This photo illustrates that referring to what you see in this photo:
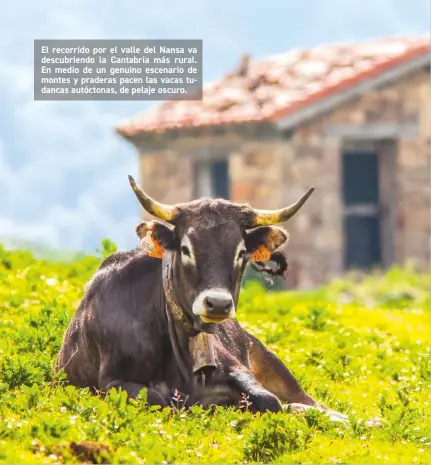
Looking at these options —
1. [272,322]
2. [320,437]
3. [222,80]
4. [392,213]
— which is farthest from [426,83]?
[320,437]

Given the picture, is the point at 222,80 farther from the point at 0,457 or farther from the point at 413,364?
the point at 0,457

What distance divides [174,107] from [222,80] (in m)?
1.82

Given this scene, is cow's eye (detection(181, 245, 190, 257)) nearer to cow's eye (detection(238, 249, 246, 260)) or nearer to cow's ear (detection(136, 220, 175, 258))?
cow's ear (detection(136, 220, 175, 258))

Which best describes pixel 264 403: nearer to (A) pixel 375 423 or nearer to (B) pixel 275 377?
(A) pixel 375 423

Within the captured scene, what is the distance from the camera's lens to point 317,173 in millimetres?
27766

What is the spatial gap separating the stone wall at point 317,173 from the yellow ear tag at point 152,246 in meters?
16.7

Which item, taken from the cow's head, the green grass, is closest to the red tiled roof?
the green grass

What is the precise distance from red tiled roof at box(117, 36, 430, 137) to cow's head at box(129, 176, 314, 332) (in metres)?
16.8

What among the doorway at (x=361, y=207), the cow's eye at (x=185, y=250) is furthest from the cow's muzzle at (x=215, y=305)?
the doorway at (x=361, y=207)

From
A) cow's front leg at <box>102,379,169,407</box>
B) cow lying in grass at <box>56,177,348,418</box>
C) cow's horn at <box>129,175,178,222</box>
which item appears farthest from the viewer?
cow's front leg at <box>102,379,169,407</box>

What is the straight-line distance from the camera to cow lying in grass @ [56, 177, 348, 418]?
32.8ft

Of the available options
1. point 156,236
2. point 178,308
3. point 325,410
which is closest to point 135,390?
point 178,308

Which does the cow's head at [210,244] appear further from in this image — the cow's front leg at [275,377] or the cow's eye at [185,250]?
the cow's front leg at [275,377]

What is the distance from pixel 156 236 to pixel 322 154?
1782 cm
